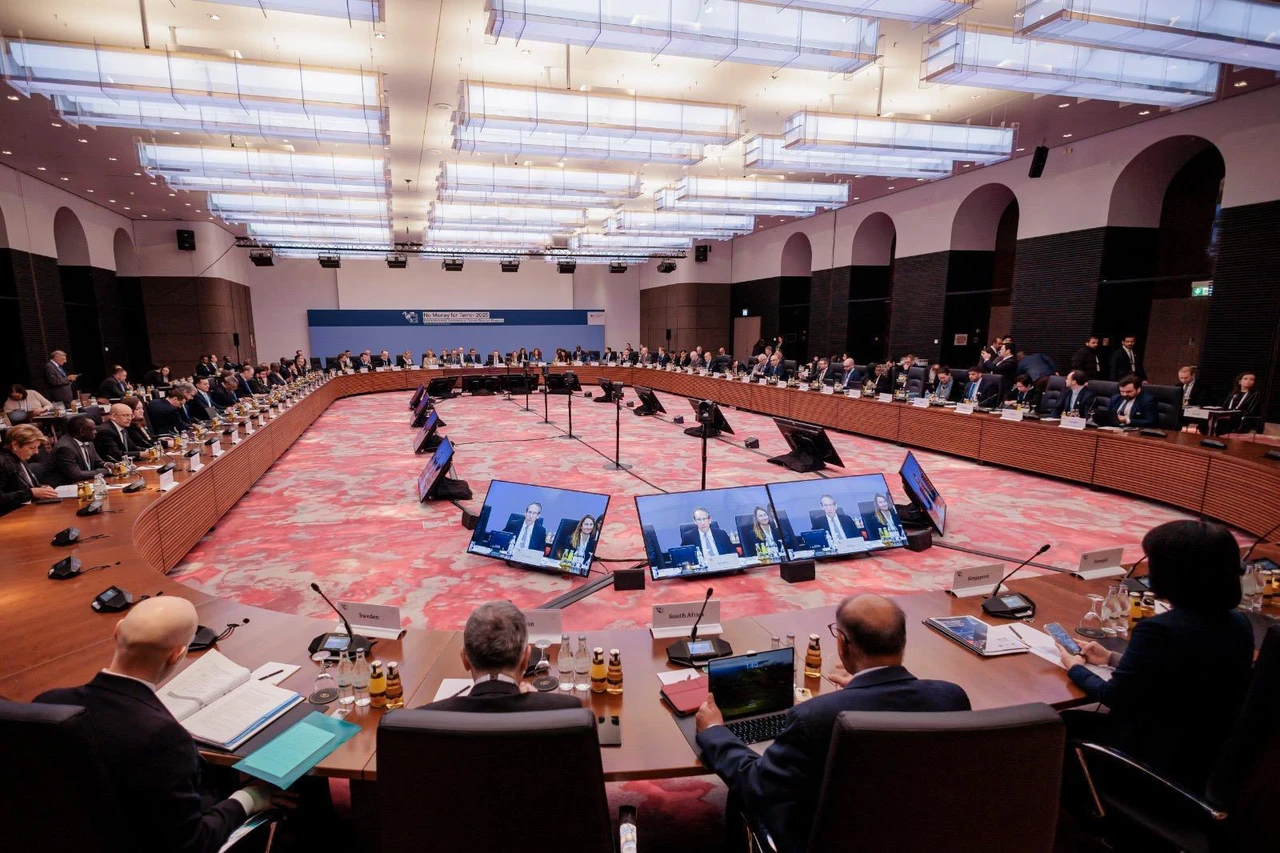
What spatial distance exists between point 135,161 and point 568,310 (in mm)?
14113

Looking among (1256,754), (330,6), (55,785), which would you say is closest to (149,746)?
(55,785)

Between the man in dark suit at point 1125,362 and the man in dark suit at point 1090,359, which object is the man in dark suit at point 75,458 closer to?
the man in dark suit at point 1090,359

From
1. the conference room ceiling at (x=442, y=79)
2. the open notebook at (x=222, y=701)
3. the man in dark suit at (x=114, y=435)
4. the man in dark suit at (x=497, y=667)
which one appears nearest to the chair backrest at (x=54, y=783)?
the open notebook at (x=222, y=701)

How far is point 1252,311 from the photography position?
299 inches

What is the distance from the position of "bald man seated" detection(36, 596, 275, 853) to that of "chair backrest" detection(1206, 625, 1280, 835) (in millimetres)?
2443

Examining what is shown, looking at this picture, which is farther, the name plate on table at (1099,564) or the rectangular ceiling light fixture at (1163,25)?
the rectangular ceiling light fixture at (1163,25)

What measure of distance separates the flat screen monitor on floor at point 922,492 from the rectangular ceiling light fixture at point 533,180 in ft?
21.9

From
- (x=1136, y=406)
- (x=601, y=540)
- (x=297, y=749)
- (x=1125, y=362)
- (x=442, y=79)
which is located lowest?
(x=601, y=540)

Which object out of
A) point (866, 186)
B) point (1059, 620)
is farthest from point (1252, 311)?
point (1059, 620)

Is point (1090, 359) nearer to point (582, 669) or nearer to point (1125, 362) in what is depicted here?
point (1125, 362)

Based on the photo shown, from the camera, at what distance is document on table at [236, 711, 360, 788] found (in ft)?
5.51

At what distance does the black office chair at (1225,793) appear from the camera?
1.45 m

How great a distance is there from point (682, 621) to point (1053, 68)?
5.94 meters

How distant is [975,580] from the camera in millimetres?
2836
